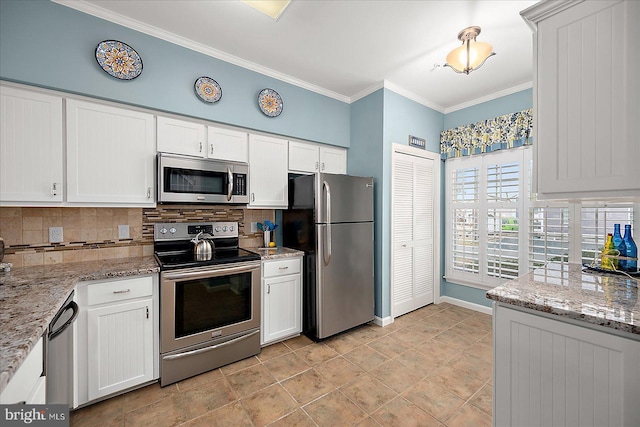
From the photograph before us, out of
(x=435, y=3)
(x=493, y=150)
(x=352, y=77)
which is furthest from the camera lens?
(x=493, y=150)

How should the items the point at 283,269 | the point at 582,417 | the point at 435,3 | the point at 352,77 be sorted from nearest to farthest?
the point at 582,417
the point at 435,3
the point at 283,269
the point at 352,77

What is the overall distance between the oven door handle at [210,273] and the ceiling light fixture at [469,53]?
2317mm

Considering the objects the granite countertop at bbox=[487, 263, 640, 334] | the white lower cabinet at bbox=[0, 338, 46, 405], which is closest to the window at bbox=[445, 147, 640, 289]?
the granite countertop at bbox=[487, 263, 640, 334]

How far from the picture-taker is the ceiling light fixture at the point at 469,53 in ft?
6.57

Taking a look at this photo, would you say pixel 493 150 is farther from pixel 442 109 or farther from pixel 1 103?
pixel 1 103

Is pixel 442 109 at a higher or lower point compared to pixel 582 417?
higher

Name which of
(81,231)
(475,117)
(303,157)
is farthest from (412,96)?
(81,231)

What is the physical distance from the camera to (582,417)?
1.03 metres

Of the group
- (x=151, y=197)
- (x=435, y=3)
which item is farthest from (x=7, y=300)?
(x=435, y=3)

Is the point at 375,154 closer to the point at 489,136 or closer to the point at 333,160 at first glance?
the point at 333,160

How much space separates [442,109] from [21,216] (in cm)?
449

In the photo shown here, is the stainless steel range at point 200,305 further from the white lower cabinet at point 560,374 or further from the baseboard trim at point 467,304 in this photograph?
the baseboard trim at point 467,304

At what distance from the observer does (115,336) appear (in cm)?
179

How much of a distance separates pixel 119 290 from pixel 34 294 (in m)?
0.51
